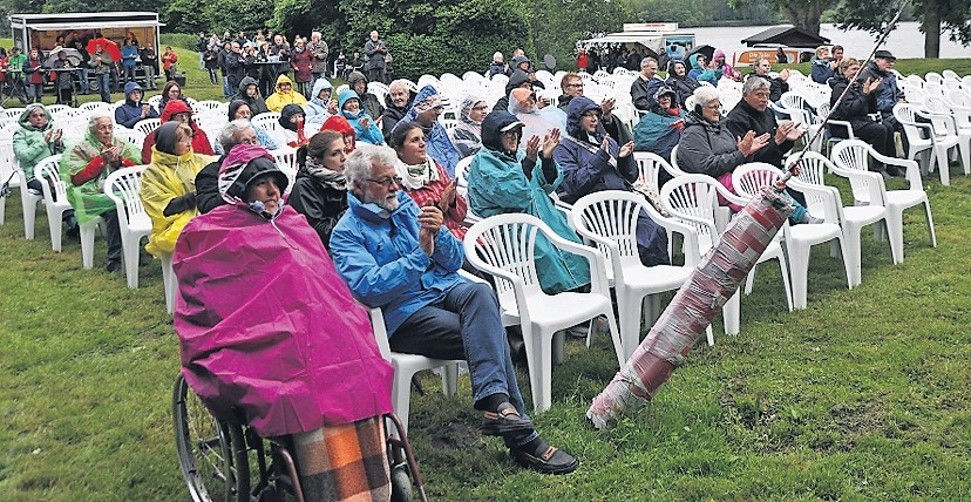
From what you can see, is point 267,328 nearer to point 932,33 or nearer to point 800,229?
point 800,229

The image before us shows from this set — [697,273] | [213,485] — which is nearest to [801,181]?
[697,273]

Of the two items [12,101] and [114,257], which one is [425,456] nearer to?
[114,257]

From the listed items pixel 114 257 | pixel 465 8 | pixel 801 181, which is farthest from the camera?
pixel 465 8

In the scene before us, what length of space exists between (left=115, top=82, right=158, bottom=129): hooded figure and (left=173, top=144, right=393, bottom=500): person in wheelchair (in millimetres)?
6901

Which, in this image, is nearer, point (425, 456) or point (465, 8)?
point (425, 456)

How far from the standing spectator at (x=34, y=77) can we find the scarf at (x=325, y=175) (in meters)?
15.9

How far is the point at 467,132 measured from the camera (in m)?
7.71

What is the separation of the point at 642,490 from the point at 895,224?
12.7ft

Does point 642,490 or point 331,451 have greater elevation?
point 331,451

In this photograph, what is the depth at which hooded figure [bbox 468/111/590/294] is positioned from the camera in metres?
5.15

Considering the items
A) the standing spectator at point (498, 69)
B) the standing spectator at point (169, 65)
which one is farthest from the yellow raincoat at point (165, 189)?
the standing spectator at point (169, 65)

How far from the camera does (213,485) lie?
3.72m

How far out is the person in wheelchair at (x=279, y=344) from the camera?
3014mm

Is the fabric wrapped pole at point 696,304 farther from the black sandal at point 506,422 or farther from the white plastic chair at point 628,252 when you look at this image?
the white plastic chair at point 628,252
